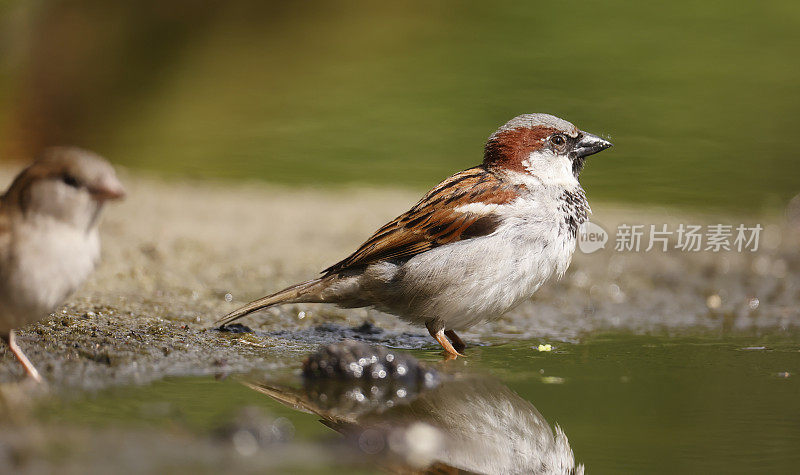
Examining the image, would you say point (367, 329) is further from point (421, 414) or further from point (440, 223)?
point (421, 414)

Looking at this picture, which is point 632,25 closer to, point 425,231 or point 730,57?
point 730,57

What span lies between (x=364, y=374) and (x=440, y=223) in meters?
1.15

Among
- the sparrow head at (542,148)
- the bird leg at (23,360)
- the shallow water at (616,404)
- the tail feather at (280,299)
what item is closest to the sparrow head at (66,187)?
the bird leg at (23,360)

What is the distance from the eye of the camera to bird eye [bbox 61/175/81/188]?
3.34 m

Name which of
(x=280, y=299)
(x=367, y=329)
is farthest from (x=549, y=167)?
(x=280, y=299)

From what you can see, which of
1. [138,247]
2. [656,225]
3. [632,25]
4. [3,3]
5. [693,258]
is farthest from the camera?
[632,25]

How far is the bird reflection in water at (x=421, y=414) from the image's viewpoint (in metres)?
2.96

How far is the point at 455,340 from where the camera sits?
4.93m

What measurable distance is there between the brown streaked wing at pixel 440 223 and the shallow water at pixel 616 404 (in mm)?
540

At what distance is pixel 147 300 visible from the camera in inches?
200

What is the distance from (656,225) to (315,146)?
356 centimetres

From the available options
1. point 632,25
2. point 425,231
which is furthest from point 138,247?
point 632,25

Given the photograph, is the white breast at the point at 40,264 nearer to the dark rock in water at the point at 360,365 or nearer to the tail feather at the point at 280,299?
the dark rock in water at the point at 360,365

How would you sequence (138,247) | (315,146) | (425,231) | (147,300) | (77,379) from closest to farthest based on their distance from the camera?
(77,379) < (425,231) < (147,300) < (138,247) < (315,146)
